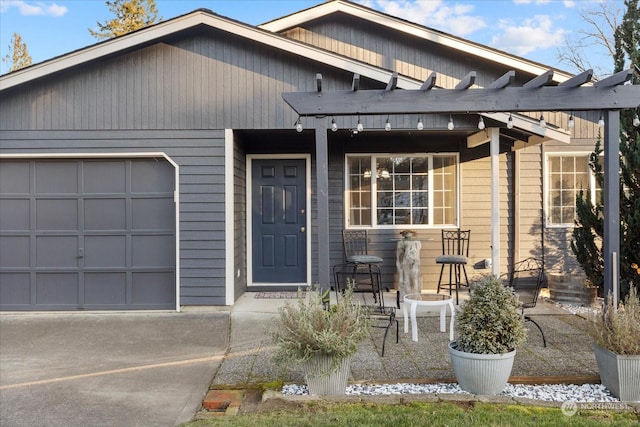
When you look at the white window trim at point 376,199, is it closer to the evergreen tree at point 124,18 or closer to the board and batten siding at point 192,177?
the board and batten siding at point 192,177

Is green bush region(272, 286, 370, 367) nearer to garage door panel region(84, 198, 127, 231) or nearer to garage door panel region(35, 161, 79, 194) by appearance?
garage door panel region(84, 198, 127, 231)

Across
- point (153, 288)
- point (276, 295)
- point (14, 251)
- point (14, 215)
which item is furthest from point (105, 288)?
point (276, 295)

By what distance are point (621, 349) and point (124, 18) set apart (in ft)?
71.3

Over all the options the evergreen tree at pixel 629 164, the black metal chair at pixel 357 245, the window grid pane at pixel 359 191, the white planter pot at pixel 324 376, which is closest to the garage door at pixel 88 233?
the black metal chair at pixel 357 245

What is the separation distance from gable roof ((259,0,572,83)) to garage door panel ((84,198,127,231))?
3.76m

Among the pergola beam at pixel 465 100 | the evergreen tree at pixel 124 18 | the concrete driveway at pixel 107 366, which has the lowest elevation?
the concrete driveway at pixel 107 366

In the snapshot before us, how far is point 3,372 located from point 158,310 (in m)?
2.23

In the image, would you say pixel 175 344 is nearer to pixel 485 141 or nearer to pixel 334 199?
pixel 334 199

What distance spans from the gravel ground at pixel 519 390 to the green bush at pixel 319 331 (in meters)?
0.37

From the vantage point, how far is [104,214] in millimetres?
6344

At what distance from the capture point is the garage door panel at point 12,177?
20.8 ft

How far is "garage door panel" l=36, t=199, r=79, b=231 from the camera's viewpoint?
6336 mm

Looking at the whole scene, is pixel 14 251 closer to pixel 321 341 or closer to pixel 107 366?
pixel 107 366

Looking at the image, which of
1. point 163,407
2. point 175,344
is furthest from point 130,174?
point 163,407
